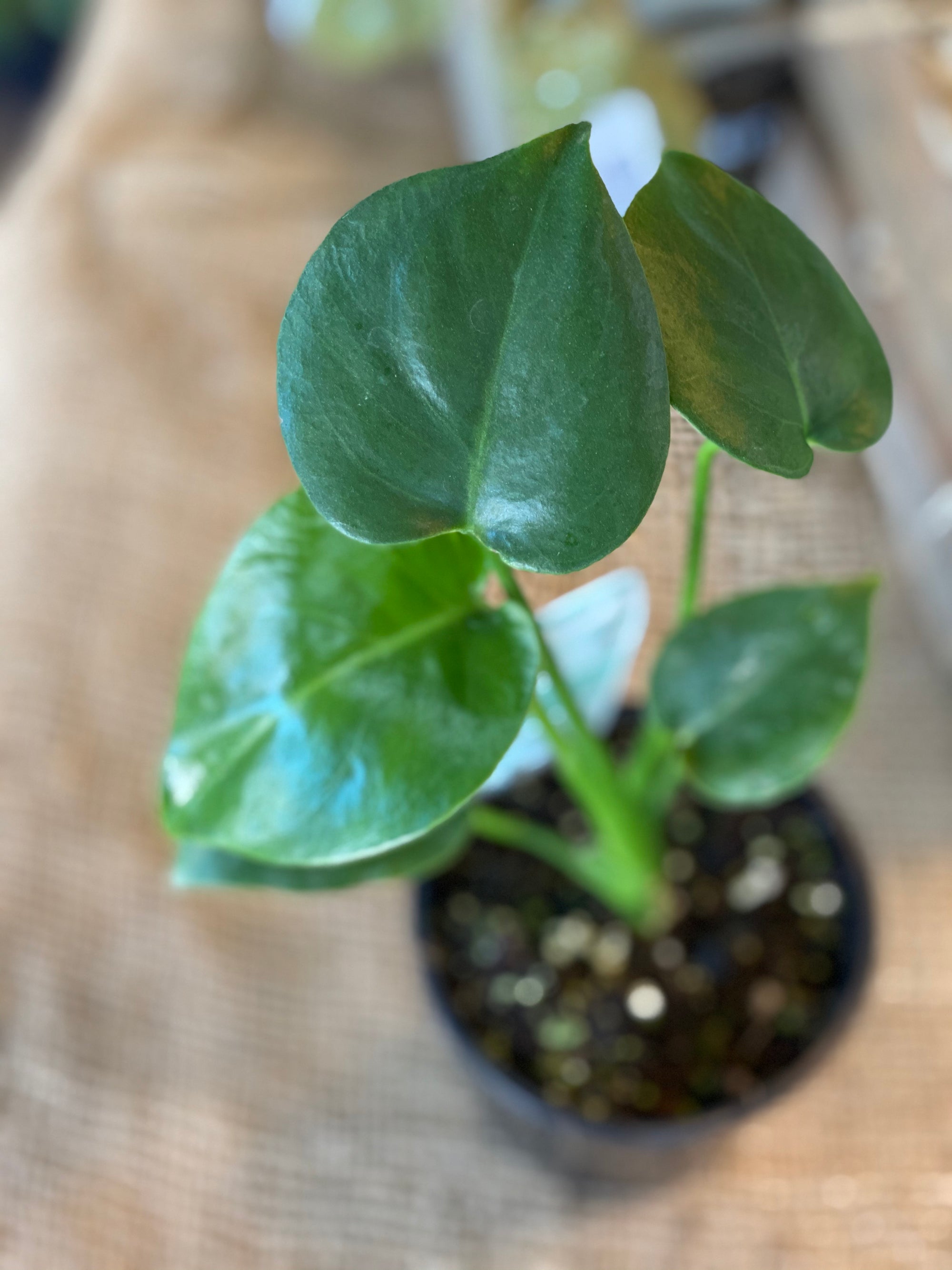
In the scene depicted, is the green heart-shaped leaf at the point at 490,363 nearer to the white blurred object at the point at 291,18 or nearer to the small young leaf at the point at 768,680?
the small young leaf at the point at 768,680

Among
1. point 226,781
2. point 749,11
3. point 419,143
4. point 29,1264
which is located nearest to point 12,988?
point 29,1264

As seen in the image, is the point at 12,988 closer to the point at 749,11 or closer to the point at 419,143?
the point at 419,143

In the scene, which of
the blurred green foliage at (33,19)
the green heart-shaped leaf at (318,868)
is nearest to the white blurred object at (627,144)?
the green heart-shaped leaf at (318,868)

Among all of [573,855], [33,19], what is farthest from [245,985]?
[33,19]

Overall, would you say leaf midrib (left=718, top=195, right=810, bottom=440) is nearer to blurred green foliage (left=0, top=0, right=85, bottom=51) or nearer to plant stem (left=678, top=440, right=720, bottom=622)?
plant stem (left=678, top=440, right=720, bottom=622)

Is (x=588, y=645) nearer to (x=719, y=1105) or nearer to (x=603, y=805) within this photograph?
(x=603, y=805)

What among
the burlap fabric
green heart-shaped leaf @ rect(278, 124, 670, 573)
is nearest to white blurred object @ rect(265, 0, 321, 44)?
the burlap fabric
